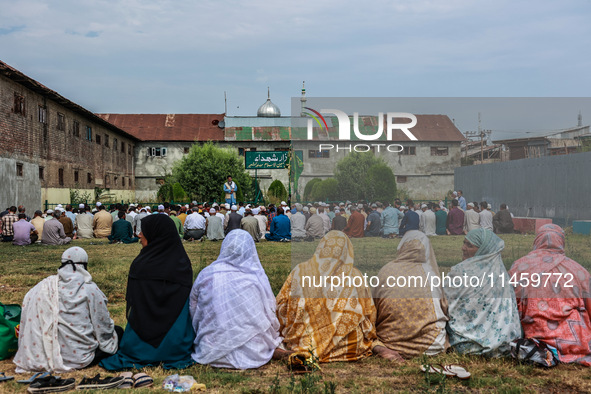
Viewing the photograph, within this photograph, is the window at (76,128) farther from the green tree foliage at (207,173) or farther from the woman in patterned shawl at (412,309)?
the woman in patterned shawl at (412,309)

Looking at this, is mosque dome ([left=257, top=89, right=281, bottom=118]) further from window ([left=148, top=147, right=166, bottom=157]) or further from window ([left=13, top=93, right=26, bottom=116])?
window ([left=13, top=93, right=26, bottom=116])

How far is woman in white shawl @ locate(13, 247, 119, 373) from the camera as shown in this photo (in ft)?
12.7

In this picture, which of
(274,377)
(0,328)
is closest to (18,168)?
(0,328)

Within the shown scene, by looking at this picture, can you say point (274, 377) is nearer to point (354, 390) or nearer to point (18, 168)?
point (354, 390)

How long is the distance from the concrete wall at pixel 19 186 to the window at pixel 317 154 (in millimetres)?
13724

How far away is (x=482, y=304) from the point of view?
4.15m

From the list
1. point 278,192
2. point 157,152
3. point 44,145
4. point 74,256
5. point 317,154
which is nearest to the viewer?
point 74,256

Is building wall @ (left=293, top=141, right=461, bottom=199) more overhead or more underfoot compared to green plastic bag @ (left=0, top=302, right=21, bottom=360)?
more overhead

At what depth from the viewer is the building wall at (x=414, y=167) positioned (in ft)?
20.2

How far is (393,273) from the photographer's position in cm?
429

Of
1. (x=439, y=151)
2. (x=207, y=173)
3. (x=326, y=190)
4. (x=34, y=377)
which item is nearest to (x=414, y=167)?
(x=439, y=151)

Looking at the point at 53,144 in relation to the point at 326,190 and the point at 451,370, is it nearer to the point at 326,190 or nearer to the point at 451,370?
the point at 326,190

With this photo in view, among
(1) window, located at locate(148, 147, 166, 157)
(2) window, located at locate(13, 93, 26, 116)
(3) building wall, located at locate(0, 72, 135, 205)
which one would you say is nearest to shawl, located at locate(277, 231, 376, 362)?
(3) building wall, located at locate(0, 72, 135, 205)

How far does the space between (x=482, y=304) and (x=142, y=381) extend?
Answer: 2.58m
